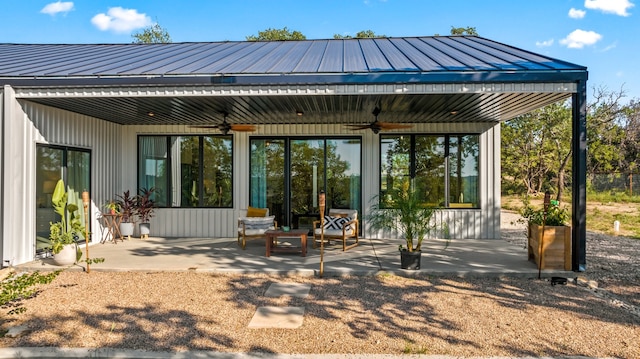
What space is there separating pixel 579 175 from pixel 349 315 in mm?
3877

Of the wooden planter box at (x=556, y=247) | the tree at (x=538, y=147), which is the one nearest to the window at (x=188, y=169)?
the wooden planter box at (x=556, y=247)

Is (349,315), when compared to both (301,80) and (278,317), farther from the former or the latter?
(301,80)

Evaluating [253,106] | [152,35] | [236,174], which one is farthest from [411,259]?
[152,35]

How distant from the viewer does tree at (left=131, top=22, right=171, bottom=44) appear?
28281 mm

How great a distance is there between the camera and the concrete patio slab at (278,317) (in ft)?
13.0

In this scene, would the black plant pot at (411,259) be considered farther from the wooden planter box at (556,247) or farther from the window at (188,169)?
the window at (188,169)

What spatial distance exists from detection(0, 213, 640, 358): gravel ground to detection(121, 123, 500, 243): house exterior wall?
3.48m

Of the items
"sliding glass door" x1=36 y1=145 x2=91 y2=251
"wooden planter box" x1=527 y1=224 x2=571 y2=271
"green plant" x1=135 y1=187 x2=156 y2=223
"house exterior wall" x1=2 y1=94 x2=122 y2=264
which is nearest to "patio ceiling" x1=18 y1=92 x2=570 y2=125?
"house exterior wall" x1=2 y1=94 x2=122 y2=264

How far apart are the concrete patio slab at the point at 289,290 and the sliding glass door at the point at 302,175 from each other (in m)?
4.32

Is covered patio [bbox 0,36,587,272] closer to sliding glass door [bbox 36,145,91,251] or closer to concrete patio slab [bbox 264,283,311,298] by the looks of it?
sliding glass door [bbox 36,145,91,251]

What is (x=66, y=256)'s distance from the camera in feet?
20.5

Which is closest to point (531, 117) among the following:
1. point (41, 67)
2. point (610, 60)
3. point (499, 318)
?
point (610, 60)

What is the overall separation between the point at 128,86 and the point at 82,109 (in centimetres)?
216

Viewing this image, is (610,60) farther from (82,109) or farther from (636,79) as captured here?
(82,109)
